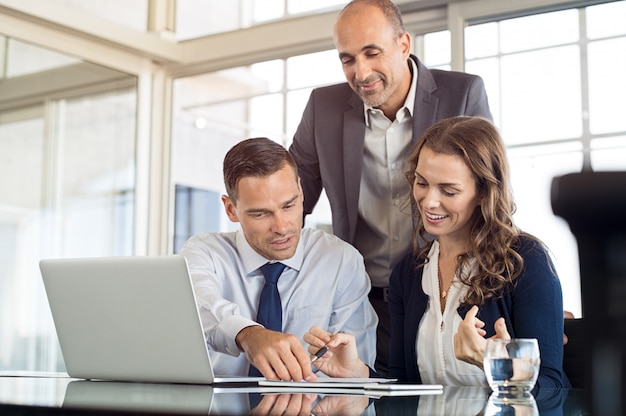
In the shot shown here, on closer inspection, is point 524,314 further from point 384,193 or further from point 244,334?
point 384,193

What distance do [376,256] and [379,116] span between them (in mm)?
446

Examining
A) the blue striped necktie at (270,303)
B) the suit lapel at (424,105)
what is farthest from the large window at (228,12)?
the blue striped necktie at (270,303)

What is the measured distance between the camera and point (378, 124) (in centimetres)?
273

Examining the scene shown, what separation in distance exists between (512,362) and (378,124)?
147cm

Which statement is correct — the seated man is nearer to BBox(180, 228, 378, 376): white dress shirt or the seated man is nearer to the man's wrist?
BBox(180, 228, 378, 376): white dress shirt

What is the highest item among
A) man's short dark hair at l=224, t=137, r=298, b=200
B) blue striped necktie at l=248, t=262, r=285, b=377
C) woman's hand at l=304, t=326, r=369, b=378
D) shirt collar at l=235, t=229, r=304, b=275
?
man's short dark hair at l=224, t=137, r=298, b=200

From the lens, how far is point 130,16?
4230 mm

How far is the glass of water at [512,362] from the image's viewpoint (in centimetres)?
135

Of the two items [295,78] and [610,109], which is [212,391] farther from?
[295,78]

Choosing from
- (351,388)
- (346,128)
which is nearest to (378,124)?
(346,128)

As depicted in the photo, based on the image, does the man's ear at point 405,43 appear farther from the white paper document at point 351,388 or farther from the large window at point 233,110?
the white paper document at point 351,388

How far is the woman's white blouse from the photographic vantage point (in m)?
1.99

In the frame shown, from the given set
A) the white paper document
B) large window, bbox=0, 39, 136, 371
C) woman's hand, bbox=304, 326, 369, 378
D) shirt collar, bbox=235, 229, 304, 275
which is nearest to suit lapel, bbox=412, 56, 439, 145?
shirt collar, bbox=235, 229, 304, 275

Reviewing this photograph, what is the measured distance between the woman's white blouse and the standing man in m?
0.52
